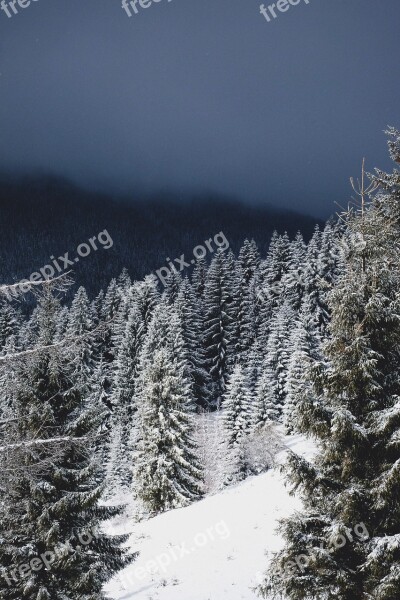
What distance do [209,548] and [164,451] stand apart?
12.0 meters

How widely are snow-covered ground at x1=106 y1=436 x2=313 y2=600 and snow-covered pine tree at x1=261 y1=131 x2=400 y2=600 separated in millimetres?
2540

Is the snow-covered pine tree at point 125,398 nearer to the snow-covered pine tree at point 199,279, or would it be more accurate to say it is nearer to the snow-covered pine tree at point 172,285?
the snow-covered pine tree at point 172,285

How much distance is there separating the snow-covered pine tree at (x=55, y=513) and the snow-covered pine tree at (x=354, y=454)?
16.6ft

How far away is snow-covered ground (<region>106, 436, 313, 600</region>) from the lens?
1405cm

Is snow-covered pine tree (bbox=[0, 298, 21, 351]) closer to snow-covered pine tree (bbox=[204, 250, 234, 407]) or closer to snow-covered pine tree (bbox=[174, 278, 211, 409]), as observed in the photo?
snow-covered pine tree (bbox=[174, 278, 211, 409])

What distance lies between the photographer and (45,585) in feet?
34.7

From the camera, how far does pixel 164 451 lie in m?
29.2

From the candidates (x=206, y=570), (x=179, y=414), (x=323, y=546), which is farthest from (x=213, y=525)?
(x=323, y=546)

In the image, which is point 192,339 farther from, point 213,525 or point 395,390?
point 395,390

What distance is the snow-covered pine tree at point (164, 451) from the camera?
2792 centimetres
